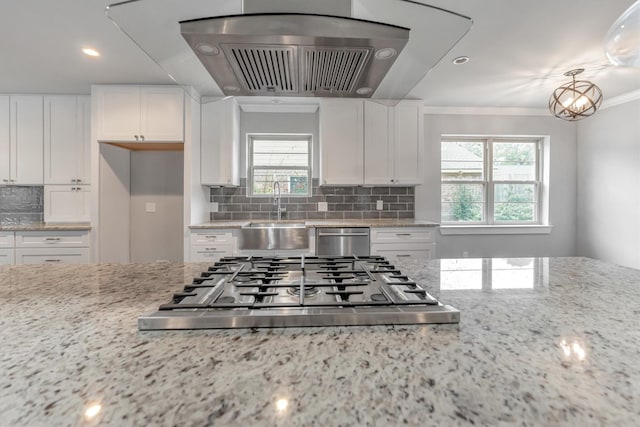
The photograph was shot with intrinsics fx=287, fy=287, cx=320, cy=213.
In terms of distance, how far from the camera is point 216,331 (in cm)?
62

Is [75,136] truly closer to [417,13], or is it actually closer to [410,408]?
[417,13]

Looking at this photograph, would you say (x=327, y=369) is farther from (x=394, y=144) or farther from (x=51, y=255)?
(x=51, y=255)

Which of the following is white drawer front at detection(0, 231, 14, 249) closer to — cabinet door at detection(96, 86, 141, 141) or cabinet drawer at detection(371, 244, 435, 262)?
cabinet door at detection(96, 86, 141, 141)

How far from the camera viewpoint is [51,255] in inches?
112

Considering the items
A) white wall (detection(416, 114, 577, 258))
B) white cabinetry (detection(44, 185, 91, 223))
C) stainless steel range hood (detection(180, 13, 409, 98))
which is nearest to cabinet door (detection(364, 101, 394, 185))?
white wall (detection(416, 114, 577, 258))

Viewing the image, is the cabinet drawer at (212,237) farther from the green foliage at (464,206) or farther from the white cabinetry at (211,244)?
the green foliage at (464,206)

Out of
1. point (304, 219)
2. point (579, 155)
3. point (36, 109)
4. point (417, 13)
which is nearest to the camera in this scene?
point (417, 13)

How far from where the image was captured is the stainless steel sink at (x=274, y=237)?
2.92 m

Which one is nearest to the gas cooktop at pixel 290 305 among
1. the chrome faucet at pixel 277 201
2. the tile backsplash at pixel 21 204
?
the chrome faucet at pixel 277 201

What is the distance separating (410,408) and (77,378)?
0.51m

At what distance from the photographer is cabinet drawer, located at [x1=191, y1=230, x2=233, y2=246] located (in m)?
2.85

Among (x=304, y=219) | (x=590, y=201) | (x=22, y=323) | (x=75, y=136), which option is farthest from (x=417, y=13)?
(x=590, y=201)

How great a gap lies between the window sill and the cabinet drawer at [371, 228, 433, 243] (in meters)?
0.96

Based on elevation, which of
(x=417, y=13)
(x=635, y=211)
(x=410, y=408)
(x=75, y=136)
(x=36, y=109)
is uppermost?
(x=36, y=109)
